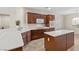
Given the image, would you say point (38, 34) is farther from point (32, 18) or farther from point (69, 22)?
point (69, 22)

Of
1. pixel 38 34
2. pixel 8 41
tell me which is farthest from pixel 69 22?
pixel 38 34

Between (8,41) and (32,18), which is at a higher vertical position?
(32,18)

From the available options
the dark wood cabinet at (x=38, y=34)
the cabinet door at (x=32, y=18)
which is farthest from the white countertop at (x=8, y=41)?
the cabinet door at (x=32, y=18)

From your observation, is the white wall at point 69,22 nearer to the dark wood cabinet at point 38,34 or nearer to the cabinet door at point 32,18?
the dark wood cabinet at point 38,34

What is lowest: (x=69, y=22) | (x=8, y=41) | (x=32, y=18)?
(x=8, y=41)

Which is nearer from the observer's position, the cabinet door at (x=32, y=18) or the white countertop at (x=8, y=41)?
the white countertop at (x=8, y=41)

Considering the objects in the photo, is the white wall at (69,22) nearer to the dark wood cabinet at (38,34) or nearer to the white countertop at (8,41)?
the dark wood cabinet at (38,34)

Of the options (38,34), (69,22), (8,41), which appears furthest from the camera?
(38,34)

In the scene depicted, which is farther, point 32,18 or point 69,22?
point 32,18

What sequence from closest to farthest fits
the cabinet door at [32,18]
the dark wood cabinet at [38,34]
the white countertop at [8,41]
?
the white countertop at [8,41] → the dark wood cabinet at [38,34] → the cabinet door at [32,18]

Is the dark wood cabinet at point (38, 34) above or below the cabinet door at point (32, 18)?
below

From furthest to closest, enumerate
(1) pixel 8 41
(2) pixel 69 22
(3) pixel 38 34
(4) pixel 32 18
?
(4) pixel 32 18 → (3) pixel 38 34 → (2) pixel 69 22 → (1) pixel 8 41

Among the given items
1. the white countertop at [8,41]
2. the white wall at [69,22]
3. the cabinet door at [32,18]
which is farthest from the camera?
the cabinet door at [32,18]
